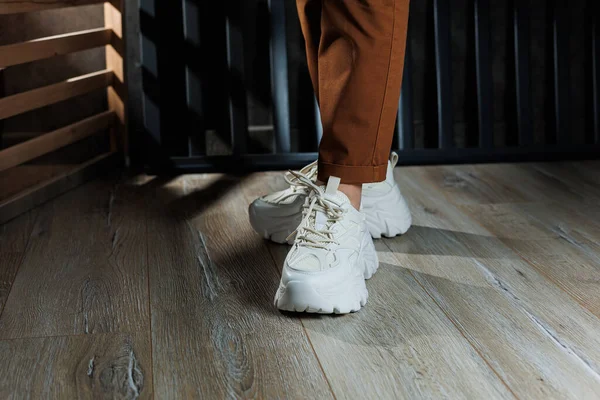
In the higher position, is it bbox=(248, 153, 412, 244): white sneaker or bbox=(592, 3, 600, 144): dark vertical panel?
bbox=(592, 3, 600, 144): dark vertical panel

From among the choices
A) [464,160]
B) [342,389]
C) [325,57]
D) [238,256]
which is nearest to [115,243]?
[238,256]

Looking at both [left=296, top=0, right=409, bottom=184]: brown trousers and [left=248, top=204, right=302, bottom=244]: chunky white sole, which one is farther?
[left=248, top=204, right=302, bottom=244]: chunky white sole

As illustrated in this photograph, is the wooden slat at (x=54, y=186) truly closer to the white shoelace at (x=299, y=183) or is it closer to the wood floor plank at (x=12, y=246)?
the wood floor plank at (x=12, y=246)

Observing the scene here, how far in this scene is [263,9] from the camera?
6.81 feet

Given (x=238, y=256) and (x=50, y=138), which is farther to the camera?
(x=50, y=138)

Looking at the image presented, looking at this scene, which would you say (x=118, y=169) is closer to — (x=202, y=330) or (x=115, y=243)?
(x=115, y=243)

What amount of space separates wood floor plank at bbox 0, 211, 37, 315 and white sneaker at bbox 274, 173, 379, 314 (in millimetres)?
451

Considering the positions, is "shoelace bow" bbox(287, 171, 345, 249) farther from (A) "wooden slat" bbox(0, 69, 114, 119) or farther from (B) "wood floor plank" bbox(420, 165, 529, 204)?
(A) "wooden slat" bbox(0, 69, 114, 119)

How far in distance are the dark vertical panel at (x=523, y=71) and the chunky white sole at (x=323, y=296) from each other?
1183mm

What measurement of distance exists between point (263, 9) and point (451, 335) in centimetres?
133

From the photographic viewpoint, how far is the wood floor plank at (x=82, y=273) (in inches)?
41.9

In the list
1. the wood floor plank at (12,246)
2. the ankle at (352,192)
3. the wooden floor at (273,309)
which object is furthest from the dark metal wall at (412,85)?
the ankle at (352,192)

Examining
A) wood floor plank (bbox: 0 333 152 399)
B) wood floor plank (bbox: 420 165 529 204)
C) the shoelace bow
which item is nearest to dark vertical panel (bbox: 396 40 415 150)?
wood floor plank (bbox: 420 165 529 204)

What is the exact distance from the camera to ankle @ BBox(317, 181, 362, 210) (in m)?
1.18
